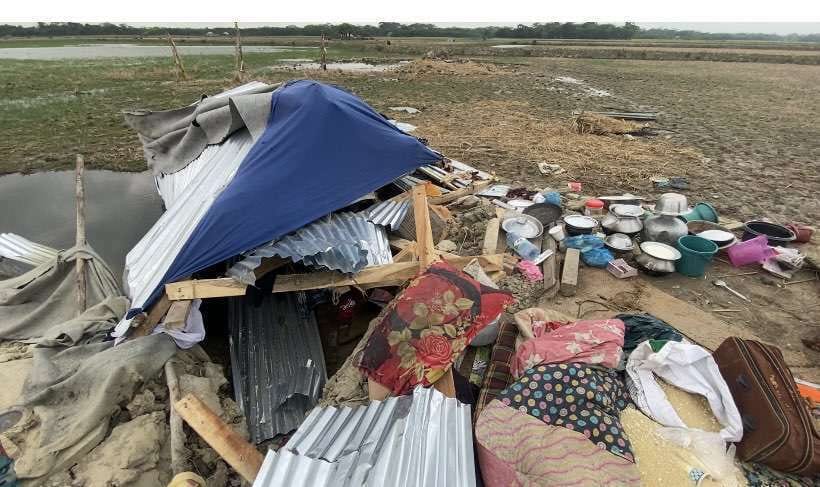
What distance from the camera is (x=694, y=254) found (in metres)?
5.35

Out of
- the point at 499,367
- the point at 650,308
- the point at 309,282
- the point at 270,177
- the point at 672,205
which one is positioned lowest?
the point at 650,308

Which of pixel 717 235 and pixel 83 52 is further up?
pixel 83 52

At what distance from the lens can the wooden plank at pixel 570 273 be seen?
5.21 metres

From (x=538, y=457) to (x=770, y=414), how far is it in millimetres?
1650

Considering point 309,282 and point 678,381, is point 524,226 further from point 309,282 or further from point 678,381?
point 309,282

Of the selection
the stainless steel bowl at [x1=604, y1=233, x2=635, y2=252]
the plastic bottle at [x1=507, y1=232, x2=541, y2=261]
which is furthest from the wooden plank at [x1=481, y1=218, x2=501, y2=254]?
the stainless steel bowl at [x1=604, y1=233, x2=635, y2=252]

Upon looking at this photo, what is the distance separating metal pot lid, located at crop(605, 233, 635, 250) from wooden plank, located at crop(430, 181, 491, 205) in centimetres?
243

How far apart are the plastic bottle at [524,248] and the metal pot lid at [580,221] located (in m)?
0.86

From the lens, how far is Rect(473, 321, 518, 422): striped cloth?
3359mm

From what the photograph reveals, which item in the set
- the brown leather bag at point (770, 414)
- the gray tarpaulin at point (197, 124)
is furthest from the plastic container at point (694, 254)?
the gray tarpaulin at point (197, 124)

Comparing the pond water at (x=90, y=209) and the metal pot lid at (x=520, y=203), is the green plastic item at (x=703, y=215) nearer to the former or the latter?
the metal pot lid at (x=520, y=203)

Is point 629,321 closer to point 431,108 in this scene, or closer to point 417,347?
point 417,347

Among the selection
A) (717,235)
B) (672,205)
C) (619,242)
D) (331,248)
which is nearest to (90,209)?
(331,248)

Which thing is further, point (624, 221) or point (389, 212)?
point (624, 221)
